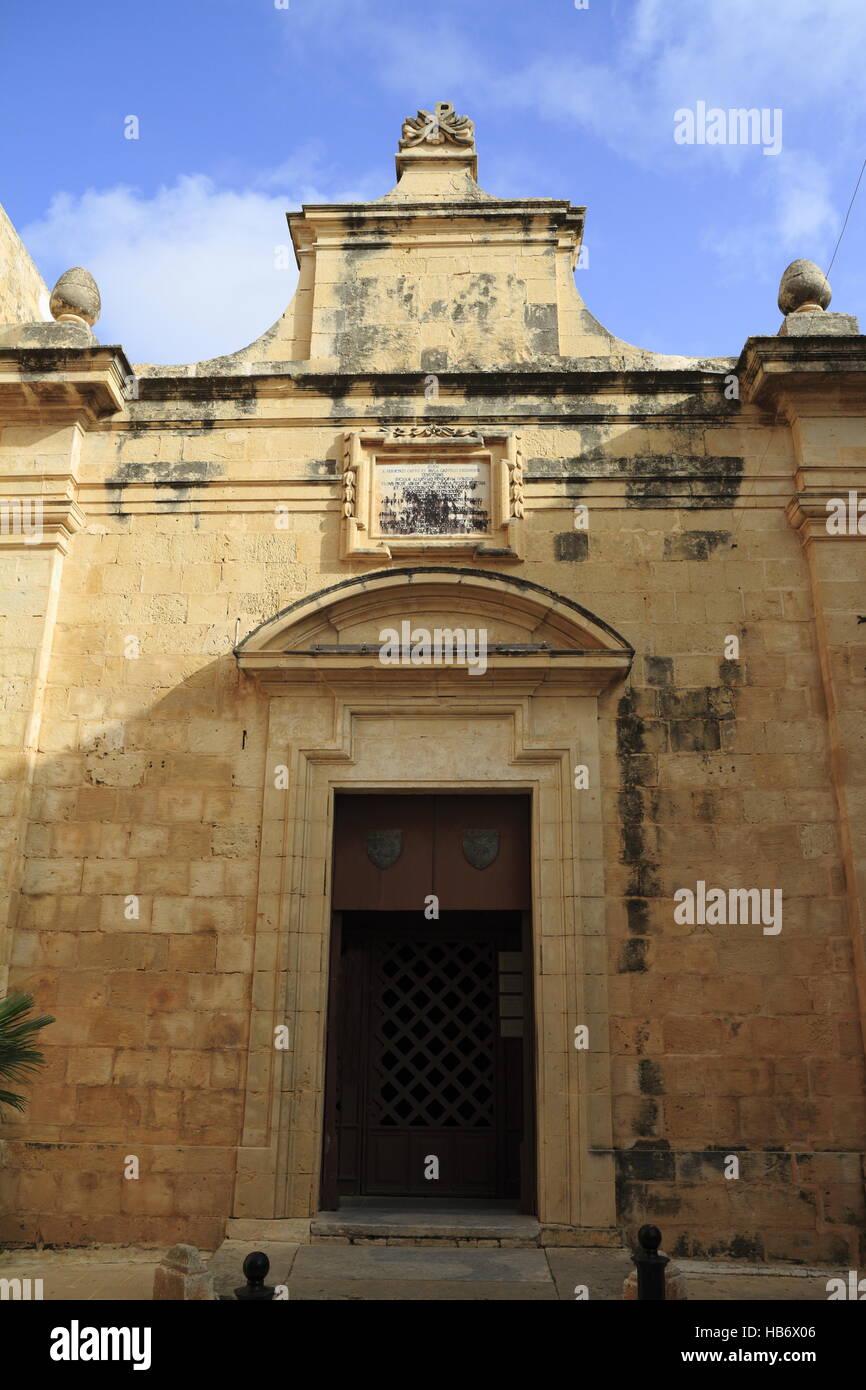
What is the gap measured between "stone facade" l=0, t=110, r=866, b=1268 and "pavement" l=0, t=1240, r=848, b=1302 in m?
0.21

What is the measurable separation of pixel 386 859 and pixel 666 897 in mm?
1863

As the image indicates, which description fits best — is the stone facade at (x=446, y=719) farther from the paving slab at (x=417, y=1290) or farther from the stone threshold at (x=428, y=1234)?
the paving slab at (x=417, y=1290)

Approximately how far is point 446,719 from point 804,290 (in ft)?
14.3

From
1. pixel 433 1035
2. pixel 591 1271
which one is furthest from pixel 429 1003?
pixel 591 1271

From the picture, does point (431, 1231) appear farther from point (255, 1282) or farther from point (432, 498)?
point (432, 498)

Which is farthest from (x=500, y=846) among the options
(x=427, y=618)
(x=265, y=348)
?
(x=265, y=348)

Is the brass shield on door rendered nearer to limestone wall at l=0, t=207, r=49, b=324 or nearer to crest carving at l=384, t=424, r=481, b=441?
crest carving at l=384, t=424, r=481, b=441

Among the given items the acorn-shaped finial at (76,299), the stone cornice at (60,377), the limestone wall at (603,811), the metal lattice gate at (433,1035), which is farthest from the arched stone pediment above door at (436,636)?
the acorn-shaped finial at (76,299)

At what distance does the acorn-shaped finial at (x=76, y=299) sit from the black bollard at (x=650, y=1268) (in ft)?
24.2

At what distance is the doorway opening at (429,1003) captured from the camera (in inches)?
281

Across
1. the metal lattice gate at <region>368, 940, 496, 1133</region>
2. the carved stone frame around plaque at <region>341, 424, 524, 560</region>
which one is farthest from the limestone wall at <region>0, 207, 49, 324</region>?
the metal lattice gate at <region>368, 940, 496, 1133</region>

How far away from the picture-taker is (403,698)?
7.27 m

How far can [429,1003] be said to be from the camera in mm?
7574

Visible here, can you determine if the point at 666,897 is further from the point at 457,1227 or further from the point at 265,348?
the point at 265,348
